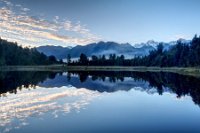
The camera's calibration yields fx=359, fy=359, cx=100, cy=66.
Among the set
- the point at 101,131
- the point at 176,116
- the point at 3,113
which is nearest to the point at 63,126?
the point at 101,131

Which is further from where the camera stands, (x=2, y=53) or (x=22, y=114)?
(x=2, y=53)

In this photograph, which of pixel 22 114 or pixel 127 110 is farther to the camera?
pixel 127 110

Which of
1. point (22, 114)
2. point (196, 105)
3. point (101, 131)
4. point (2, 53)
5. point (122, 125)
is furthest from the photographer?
point (2, 53)

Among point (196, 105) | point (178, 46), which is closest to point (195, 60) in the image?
point (178, 46)

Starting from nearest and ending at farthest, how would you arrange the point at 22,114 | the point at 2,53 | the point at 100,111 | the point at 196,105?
the point at 22,114 < the point at 100,111 < the point at 196,105 < the point at 2,53

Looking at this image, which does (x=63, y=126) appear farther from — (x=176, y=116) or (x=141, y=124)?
(x=176, y=116)

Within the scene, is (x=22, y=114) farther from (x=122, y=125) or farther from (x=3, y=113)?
(x=122, y=125)

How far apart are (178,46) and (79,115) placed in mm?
170830

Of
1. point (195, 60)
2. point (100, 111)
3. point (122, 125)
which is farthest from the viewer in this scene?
point (195, 60)

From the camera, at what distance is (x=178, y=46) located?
191125mm

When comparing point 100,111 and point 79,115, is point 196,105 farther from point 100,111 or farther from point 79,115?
point 79,115

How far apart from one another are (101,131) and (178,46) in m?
176

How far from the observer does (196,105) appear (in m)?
34.7

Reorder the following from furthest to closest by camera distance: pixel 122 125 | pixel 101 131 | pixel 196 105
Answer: pixel 196 105 < pixel 122 125 < pixel 101 131
